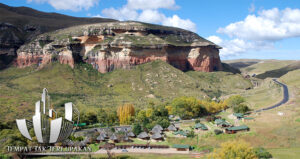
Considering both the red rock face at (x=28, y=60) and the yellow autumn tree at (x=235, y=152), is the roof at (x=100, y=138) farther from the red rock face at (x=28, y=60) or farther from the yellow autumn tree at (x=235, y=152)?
the red rock face at (x=28, y=60)

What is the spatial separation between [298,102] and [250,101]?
18740 mm

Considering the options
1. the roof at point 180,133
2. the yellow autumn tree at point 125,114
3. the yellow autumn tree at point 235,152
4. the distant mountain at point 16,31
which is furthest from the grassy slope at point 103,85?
the yellow autumn tree at point 235,152

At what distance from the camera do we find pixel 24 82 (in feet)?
354

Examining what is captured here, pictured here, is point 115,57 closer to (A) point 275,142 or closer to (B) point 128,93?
(B) point 128,93

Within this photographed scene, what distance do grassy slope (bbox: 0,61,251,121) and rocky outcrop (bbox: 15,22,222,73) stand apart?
4.33 meters

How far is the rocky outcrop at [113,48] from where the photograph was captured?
123m

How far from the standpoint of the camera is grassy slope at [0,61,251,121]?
96875 millimetres

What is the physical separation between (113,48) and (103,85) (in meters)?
18.6

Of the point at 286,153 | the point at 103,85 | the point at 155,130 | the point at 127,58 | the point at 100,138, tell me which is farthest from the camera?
the point at 127,58

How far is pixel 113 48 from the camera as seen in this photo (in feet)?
406

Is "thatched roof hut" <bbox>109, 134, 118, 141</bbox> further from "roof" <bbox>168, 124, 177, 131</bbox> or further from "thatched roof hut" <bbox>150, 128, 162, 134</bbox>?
"roof" <bbox>168, 124, 177, 131</bbox>

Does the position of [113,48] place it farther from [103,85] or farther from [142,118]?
[142,118]

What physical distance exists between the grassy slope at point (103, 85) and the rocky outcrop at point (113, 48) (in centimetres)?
433

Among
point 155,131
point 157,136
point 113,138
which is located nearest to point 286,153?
point 157,136
